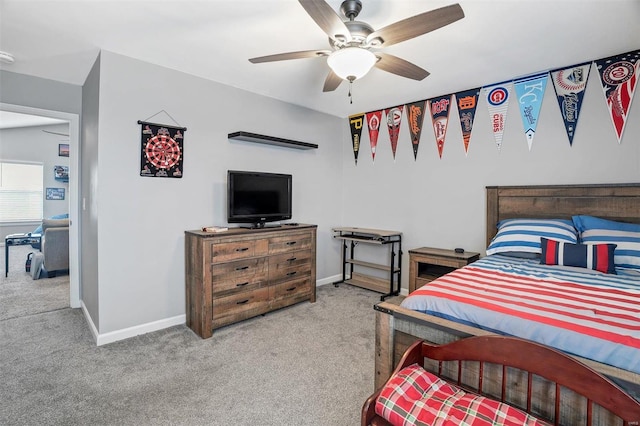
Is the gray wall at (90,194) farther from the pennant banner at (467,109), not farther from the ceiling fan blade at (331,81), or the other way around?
the pennant banner at (467,109)

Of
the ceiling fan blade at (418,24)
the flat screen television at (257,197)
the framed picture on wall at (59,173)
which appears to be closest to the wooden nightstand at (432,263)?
the flat screen television at (257,197)

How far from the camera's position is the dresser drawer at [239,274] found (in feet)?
9.48

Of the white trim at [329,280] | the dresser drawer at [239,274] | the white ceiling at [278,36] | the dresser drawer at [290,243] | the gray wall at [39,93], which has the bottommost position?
the white trim at [329,280]

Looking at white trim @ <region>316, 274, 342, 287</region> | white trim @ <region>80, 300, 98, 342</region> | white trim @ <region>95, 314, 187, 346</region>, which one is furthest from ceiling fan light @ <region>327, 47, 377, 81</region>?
white trim @ <region>316, 274, 342, 287</region>

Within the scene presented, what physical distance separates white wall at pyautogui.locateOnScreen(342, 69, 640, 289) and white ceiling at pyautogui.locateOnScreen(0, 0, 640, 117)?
0.54 m

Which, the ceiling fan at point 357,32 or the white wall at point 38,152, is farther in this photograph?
the white wall at point 38,152

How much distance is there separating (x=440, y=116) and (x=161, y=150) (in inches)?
120

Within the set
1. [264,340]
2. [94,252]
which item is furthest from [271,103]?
[264,340]

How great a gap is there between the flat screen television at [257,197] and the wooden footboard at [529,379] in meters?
2.33

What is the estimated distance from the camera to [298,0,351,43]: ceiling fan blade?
1.51 m

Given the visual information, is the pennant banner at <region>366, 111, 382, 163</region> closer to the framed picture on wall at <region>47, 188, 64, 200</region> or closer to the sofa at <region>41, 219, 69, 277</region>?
the sofa at <region>41, 219, 69, 277</region>

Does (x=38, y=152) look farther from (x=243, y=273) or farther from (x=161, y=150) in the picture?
(x=243, y=273)

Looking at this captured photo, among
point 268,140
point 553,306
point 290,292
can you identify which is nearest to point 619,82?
point 553,306

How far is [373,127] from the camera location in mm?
4387
